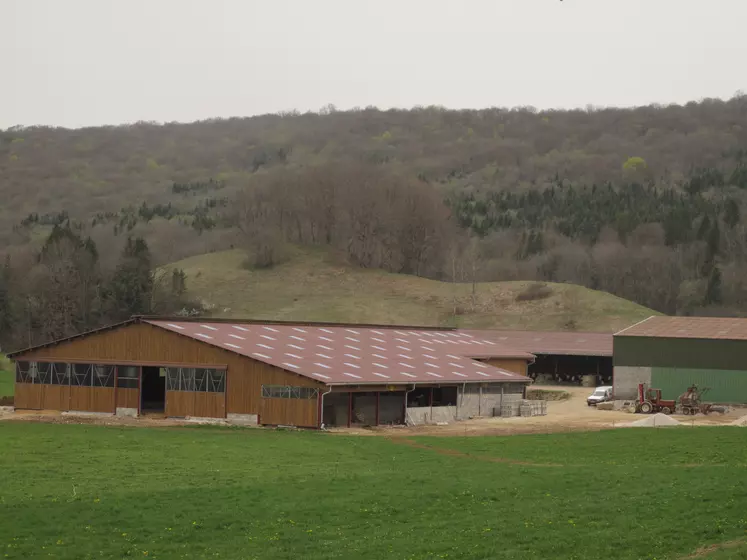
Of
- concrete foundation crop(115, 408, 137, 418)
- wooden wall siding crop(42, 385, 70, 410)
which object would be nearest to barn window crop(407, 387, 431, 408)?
concrete foundation crop(115, 408, 137, 418)

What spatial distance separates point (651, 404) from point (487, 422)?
1070 cm

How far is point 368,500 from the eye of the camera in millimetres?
28453

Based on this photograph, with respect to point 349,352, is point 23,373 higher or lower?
lower

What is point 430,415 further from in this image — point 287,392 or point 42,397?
point 42,397

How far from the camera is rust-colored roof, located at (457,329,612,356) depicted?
8956cm

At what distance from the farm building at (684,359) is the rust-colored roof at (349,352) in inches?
308

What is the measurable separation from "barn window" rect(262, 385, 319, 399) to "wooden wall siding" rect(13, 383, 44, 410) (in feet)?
42.9

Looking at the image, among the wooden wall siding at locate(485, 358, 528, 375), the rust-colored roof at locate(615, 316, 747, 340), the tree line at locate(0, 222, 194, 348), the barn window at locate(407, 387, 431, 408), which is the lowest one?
the barn window at locate(407, 387, 431, 408)

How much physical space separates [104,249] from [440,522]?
156 meters

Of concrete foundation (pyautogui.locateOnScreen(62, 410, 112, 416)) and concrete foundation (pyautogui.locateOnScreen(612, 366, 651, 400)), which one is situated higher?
concrete foundation (pyautogui.locateOnScreen(612, 366, 651, 400))

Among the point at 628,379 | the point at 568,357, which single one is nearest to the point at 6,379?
the point at 628,379

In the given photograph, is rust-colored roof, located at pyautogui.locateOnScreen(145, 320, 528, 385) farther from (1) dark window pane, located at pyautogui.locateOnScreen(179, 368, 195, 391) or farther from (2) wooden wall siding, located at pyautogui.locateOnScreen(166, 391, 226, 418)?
(2) wooden wall siding, located at pyautogui.locateOnScreen(166, 391, 226, 418)

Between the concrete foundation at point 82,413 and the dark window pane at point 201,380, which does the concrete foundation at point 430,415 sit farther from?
the concrete foundation at point 82,413

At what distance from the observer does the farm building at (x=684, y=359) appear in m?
66.3
